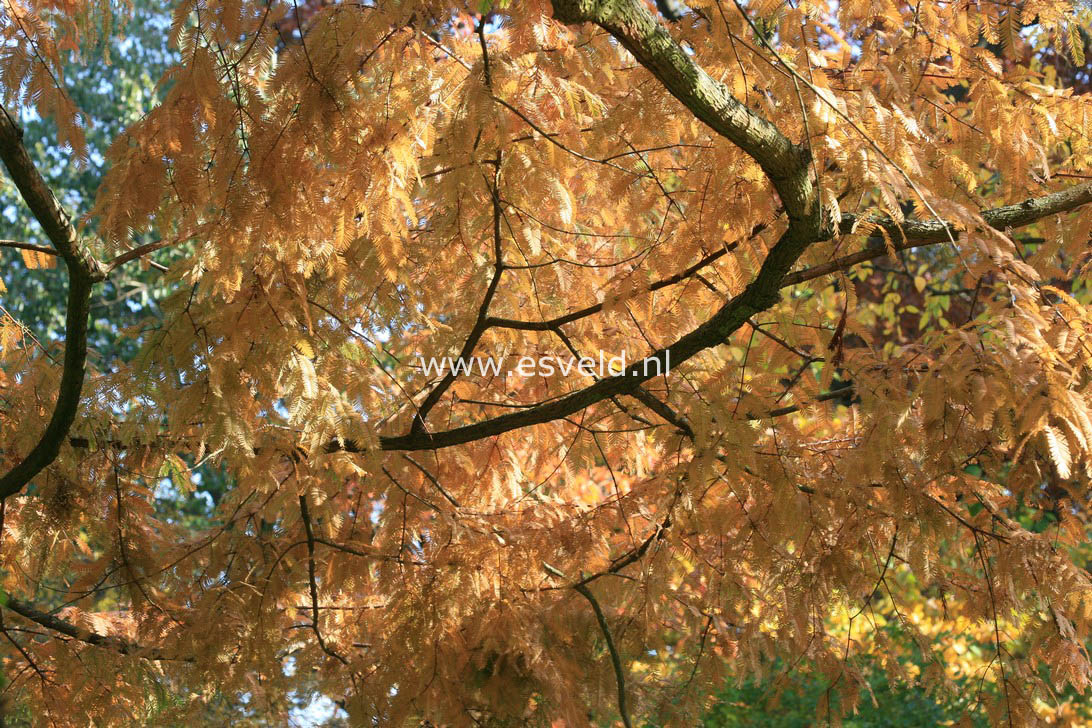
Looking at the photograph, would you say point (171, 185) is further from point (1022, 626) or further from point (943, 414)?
point (1022, 626)

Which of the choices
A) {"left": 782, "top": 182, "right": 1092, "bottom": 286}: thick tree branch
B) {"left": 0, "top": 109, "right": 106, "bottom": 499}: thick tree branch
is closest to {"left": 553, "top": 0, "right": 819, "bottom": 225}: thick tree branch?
{"left": 782, "top": 182, "right": 1092, "bottom": 286}: thick tree branch

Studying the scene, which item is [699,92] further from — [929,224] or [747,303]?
[929,224]

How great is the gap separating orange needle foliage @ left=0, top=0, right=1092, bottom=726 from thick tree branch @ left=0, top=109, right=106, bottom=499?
0.4 inches

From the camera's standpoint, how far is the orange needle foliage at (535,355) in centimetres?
238

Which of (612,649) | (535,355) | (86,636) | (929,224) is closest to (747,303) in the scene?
(929,224)

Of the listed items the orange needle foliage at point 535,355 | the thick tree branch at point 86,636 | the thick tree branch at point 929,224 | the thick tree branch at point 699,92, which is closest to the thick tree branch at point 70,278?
the orange needle foliage at point 535,355

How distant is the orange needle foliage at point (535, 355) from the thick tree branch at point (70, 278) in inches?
0.4

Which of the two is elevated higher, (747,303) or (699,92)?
(699,92)

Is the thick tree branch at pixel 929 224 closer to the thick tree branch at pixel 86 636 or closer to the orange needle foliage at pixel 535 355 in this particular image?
the orange needle foliage at pixel 535 355

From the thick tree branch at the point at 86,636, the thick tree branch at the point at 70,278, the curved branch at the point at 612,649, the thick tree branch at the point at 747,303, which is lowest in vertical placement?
the curved branch at the point at 612,649

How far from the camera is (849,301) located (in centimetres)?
270

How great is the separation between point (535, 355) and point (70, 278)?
57.4 inches

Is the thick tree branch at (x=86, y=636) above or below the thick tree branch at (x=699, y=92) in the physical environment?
below

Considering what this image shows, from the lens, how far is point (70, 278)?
2564 millimetres
